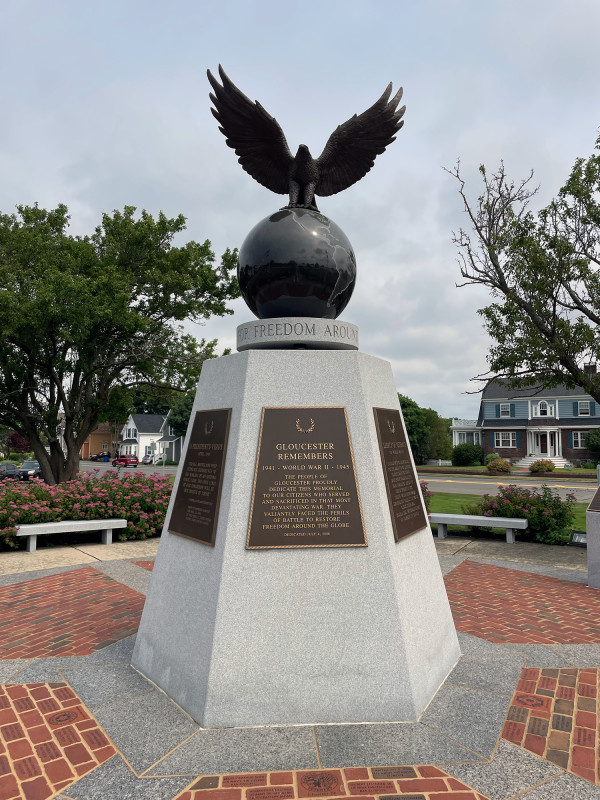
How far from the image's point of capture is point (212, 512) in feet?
13.0

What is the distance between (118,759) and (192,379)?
58.4ft

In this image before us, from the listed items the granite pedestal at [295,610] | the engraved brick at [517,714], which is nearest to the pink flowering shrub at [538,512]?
the granite pedestal at [295,610]

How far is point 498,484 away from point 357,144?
26723 mm

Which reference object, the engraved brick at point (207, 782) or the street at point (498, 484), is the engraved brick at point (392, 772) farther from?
the street at point (498, 484)

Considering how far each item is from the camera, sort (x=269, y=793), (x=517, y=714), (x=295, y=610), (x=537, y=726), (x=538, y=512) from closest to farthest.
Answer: (x=269, y=793) → (x=537, y=726) → (x=517, y=714) → (x=295, y=610) → (x=538, y=512)

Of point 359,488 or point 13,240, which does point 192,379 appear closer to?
point 13,240

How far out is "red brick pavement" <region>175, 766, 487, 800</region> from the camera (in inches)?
106

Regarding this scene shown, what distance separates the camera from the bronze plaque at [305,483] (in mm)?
3789

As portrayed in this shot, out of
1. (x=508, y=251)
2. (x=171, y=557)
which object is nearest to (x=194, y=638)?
(x=171, y=557)

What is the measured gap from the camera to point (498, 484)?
28.3 metres

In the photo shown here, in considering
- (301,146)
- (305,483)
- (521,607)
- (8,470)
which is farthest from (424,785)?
(8,470)

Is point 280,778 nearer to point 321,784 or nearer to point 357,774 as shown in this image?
point 321,784

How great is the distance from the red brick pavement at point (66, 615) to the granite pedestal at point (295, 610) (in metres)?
1.08

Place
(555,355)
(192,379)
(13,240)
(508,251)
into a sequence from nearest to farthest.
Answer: (555,355) < (508,251) < (13,240) < (192,379)
